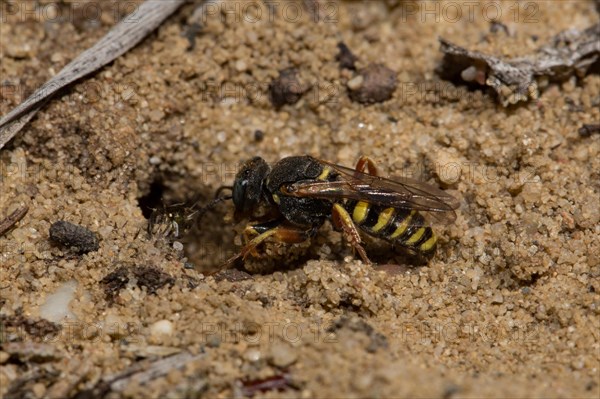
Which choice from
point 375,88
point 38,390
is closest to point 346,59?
point 375,88

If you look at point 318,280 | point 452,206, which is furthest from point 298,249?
point 452,206

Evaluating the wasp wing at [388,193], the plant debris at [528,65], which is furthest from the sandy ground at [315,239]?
the wasp wing at [388,193]

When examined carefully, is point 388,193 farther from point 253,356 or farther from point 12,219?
point 12,219

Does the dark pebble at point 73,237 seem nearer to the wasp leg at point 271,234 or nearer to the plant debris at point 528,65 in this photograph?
the wasp leg at point 271,234

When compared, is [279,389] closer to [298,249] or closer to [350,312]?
[350,312]

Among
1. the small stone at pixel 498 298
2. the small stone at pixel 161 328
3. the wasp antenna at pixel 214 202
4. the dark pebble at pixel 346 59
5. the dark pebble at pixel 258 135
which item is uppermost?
the dark pebble at pixel 346 59
